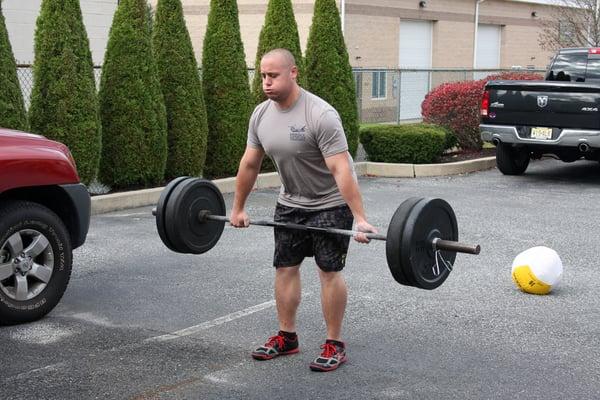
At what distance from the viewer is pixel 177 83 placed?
40.3 feet

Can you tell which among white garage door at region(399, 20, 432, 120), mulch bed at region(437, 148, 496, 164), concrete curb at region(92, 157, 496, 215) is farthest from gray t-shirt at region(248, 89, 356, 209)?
white garage door at region(399, 20, 432, 120)

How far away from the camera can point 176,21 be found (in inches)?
484

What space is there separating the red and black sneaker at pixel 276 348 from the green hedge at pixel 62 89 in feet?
19.9

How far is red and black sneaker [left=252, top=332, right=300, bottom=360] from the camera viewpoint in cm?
525

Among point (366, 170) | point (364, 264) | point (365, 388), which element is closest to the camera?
point (365, 388)

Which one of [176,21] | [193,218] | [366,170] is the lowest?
[366,170]

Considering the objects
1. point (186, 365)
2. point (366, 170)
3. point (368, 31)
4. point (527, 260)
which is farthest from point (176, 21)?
point (368, 31)

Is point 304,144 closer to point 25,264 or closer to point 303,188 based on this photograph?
point 303,188

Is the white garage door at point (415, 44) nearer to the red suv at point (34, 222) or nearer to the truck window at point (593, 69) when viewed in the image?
the truck window at point (593, 69)

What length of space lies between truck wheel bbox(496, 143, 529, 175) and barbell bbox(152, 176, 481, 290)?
9.09 meters

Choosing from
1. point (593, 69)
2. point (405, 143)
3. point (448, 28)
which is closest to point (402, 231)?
point (405, 143)

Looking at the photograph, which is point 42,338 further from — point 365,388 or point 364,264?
point 364,264

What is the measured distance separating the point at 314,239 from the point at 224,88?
819cm

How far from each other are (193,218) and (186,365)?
0.98 meters
